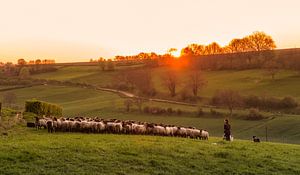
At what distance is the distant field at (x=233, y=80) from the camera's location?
115500 mm

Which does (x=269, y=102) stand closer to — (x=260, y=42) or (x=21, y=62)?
(x=260, y=42)

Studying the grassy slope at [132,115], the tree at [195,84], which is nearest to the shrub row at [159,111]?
the grassy slope at [132,115]

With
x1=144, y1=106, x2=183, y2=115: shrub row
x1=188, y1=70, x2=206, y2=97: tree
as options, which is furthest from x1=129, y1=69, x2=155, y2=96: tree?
x1=144, y1=106, x2=183, y2=115: shrub row

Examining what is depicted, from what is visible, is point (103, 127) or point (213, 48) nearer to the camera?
point (103, 127)

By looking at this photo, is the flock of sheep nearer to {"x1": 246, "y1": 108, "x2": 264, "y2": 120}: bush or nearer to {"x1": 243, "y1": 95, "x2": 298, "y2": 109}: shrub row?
{"x1": 246, "y1": 108, "x2": 264, "y2": 120}: bush

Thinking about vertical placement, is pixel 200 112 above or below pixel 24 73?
below

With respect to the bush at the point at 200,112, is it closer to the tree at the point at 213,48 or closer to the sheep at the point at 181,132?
the sheep at the point at 181,132

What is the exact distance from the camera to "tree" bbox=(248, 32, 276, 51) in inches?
6121

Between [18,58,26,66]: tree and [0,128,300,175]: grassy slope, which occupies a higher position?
[18,58,26,66]: tree

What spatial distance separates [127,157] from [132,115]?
7052 centimetres

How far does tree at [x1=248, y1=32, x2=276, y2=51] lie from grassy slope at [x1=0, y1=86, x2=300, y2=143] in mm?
60917

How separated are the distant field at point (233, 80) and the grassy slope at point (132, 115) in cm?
1483

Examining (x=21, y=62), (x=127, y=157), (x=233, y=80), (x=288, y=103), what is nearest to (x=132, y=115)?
(x=288, y=103)

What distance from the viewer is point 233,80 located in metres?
134
